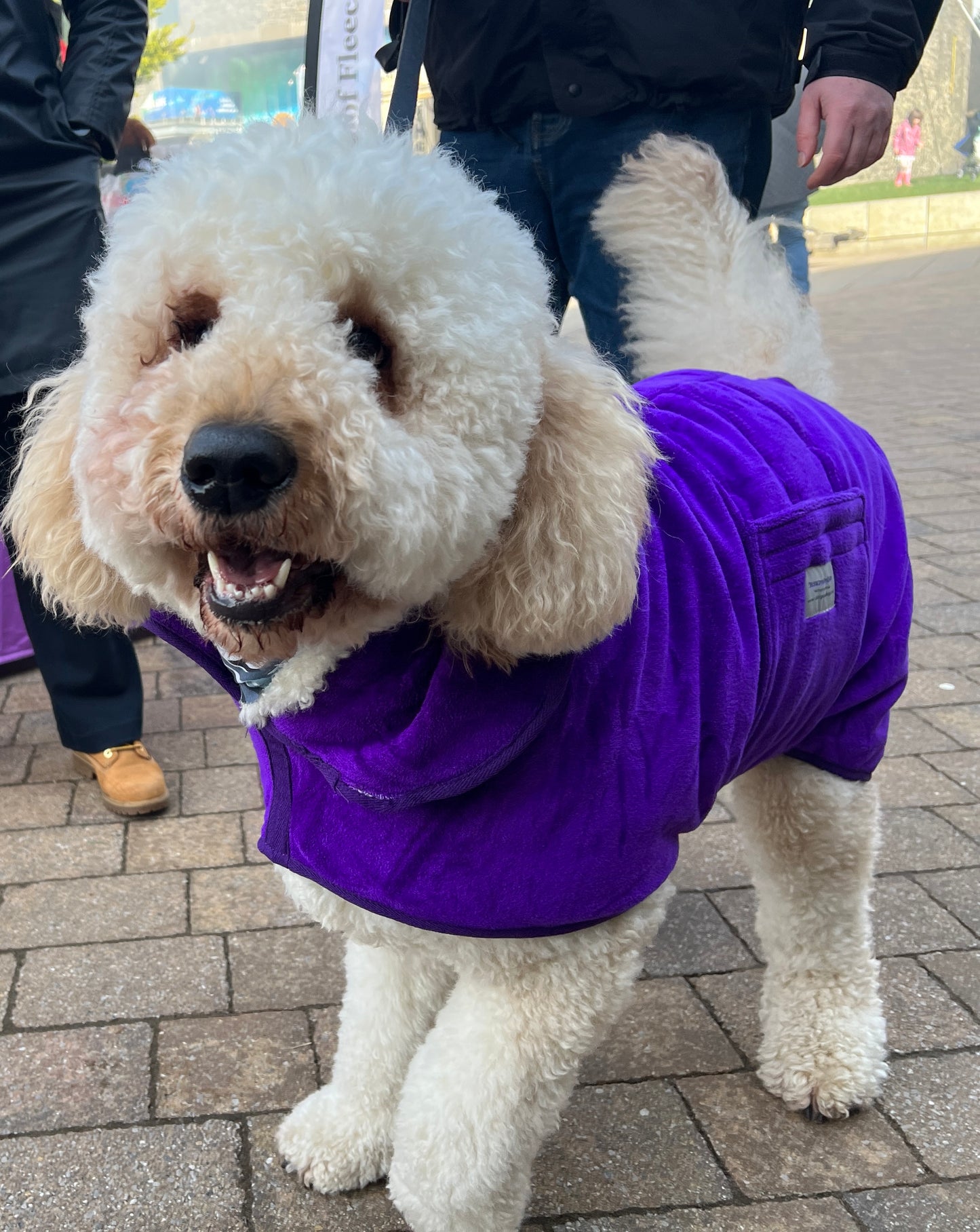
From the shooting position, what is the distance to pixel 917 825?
9.37 ft

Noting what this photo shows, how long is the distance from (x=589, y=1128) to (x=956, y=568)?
3410 mm

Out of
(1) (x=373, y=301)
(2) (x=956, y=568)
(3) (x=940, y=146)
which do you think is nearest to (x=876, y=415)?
(2) (x=956, y=568)

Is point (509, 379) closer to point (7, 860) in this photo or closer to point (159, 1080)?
point (159, 1080)

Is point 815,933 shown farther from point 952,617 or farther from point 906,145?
point 906,145

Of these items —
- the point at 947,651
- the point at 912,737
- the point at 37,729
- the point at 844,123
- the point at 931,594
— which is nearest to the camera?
the point at 844,123

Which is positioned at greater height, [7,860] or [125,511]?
[125,511]

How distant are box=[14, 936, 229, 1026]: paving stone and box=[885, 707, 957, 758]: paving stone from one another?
1895 mm

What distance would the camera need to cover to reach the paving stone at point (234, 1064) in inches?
79.1

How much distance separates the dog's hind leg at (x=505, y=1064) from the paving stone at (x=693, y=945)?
0.84 m

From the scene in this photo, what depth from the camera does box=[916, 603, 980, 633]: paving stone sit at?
4.14 m

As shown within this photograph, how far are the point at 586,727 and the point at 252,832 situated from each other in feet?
5.60

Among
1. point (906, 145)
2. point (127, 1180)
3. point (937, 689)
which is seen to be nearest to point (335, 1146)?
point (127, 1180)

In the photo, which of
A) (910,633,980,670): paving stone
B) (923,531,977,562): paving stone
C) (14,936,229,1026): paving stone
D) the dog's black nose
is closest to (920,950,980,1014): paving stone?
(14,936,229,1026): paving stone

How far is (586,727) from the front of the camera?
1447mm
